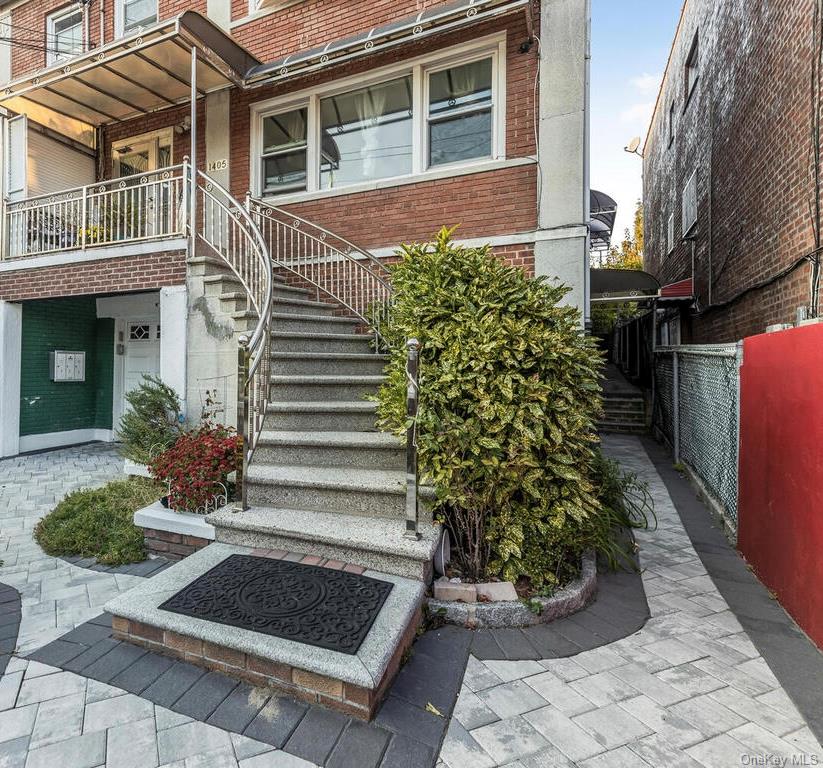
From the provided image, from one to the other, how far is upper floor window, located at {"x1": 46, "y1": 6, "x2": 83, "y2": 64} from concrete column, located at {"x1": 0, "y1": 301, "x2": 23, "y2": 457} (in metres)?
4.88

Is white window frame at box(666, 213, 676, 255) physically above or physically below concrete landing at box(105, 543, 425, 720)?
above

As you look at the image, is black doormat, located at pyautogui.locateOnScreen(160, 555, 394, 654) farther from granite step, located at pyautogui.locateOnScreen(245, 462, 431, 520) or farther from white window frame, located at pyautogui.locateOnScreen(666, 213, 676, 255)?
white window frame, located at pyautogui.locateOnScreen(666, 213, 676, 255)

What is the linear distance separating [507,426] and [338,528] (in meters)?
1.22

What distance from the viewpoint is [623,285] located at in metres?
7.76

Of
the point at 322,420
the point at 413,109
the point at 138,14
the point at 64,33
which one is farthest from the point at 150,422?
the point at 64,33

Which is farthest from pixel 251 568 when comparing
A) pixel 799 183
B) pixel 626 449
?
pixel 626 449

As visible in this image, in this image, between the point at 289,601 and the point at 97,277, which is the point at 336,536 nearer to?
the point at 289,601

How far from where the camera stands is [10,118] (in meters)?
6.80

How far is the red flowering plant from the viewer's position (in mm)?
3287

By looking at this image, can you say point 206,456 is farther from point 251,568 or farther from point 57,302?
point 57,302

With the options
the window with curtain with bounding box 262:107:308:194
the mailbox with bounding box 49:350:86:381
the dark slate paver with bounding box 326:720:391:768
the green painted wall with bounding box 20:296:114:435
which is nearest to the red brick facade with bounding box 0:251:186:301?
the green painted wall with bounding box 20:296:114:435

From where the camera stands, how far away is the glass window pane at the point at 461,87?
5195 mm

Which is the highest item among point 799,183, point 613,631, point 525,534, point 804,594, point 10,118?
point 10,118

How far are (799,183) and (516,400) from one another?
4425 mm
